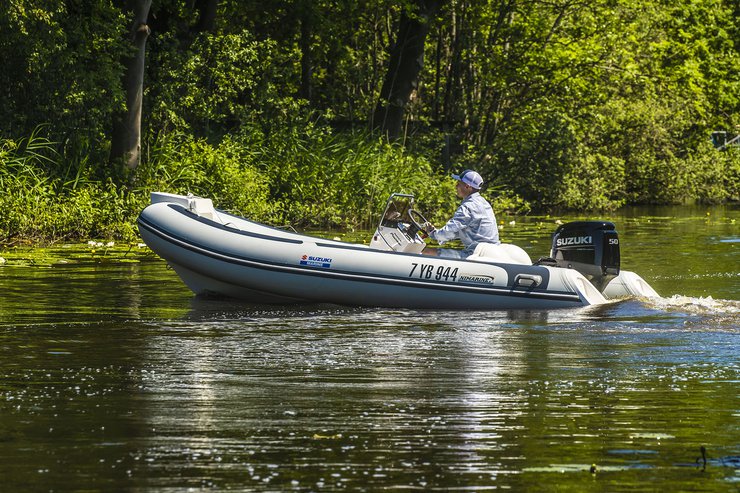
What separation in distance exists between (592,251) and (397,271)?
1.77m

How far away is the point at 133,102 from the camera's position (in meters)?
19.8

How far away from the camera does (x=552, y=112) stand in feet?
101

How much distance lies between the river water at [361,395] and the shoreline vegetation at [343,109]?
252 inches

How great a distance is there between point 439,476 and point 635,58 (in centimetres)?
3035

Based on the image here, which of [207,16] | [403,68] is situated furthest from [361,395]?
[403,68]

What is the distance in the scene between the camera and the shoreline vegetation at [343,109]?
1895 cm

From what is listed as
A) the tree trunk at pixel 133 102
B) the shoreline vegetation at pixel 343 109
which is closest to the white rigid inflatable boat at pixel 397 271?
the shoreline vegetation at pixel 343 109

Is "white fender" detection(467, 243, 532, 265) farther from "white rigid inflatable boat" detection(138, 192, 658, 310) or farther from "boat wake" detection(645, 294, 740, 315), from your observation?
"boat wake" detection(645, 294, 740, 315)

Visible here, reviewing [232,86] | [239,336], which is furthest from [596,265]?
[232,86]

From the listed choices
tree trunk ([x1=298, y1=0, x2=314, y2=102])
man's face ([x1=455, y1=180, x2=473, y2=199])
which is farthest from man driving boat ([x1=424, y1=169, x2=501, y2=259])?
tree trunk ([x1=298, y1=0, x2=314, y2=102])

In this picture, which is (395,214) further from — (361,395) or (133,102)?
(133,102)

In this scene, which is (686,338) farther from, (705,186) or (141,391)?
(705,186)

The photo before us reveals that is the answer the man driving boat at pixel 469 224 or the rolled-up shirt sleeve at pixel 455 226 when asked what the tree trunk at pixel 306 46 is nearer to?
the man driving boat at pixel 469 224

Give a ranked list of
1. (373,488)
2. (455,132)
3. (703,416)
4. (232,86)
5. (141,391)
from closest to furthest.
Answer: (373,488), (703,416), (141,391), (232,86), (455,132)
